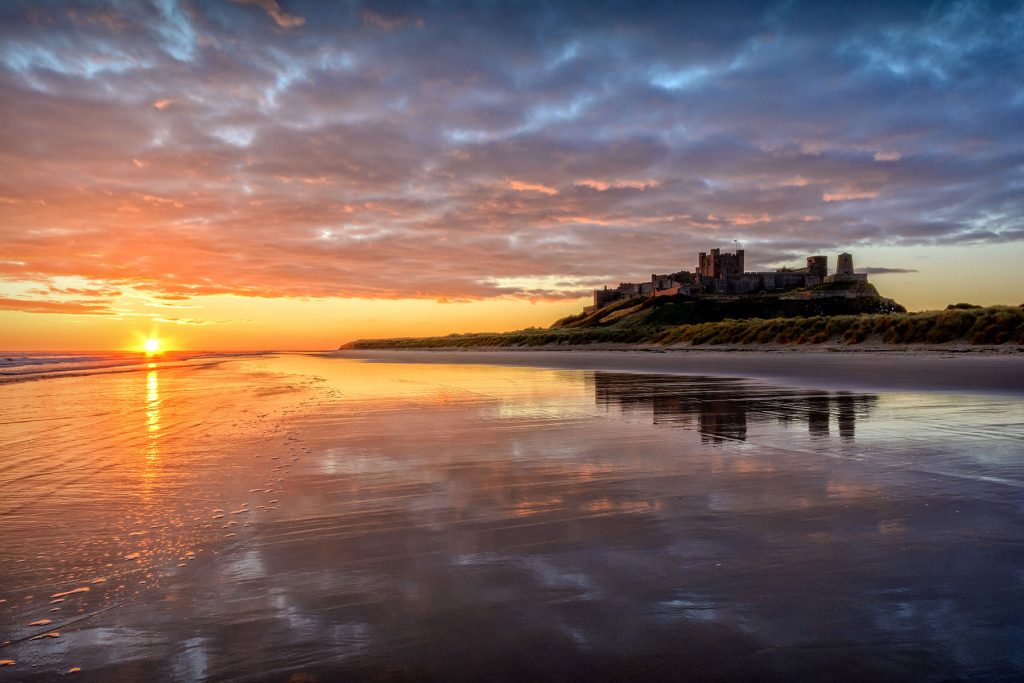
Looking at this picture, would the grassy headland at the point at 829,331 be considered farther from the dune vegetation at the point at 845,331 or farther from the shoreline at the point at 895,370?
the shoreline at the point at 895,370

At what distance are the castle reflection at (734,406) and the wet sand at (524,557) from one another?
615 millimetres

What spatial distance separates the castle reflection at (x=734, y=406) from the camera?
8.09 metres

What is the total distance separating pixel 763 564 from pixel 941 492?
7.59 feet

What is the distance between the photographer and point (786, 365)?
24.3 m

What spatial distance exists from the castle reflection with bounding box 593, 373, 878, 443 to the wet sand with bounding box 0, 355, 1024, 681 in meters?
0.61

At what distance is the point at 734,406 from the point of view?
34.8ft

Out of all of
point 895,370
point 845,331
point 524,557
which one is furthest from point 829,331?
point 524,557

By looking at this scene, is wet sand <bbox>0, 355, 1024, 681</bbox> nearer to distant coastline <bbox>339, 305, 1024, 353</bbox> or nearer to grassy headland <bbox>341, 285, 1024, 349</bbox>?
distant coastline <bbox>339, 305, 1024, 353</bbox>

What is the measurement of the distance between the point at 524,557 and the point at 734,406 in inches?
323

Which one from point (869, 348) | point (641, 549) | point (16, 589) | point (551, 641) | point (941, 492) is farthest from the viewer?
point (869, 348)

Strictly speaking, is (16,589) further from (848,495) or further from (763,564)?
(848,495)

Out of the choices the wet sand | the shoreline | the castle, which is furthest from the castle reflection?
the castle

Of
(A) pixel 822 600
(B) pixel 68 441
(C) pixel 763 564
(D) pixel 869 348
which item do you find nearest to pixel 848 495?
(C) pixel 763 564

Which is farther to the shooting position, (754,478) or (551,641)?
(754,478)
